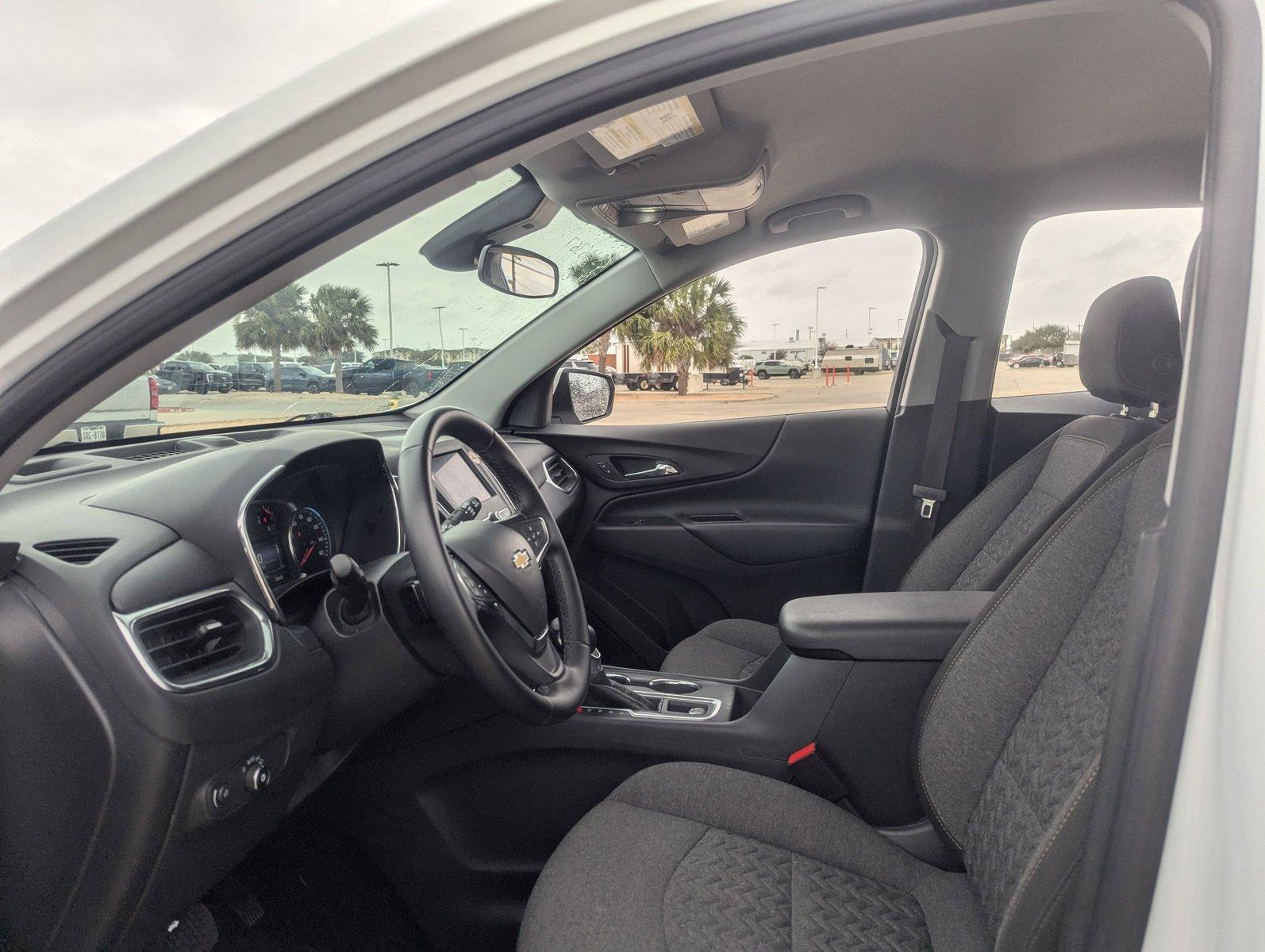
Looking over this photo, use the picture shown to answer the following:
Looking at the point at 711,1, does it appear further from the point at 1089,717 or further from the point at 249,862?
the point at 249,862

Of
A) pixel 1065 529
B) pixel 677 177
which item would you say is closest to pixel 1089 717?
pixel 1065 529

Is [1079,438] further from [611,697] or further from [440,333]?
[440,333]

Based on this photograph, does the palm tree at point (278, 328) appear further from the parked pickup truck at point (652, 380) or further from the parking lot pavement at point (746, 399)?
the parked pickup truck at point (652, 380)

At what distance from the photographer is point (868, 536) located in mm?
2602

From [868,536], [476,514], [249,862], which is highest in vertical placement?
[476,514]

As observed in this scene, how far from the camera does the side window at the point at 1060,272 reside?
2.11m

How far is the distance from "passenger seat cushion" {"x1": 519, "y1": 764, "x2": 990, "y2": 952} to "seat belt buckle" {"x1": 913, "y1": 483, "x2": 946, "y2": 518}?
4.30ft

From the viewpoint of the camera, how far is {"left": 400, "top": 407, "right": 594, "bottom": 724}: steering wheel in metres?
1.18

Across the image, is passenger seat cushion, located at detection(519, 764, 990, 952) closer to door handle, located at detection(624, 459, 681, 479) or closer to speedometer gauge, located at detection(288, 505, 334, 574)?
speedometer gauge, located at detection(288, 505, 334, 574)

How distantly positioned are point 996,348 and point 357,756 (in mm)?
2077

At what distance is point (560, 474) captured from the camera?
2668mm

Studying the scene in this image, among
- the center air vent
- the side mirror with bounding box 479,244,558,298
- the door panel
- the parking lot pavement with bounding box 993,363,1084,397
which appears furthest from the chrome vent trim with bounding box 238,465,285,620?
the parking lot pavement with bounding box 993,363,1084,397

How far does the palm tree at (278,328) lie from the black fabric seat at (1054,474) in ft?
3.91

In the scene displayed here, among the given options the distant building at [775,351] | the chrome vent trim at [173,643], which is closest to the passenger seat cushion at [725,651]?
the distant building at [775,351]
